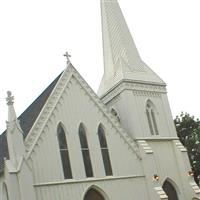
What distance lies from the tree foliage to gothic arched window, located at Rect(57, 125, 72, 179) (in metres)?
22.0

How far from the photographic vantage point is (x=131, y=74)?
1297 inches

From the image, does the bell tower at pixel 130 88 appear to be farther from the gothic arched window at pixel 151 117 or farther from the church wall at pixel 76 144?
the church wall at pixel 76 144

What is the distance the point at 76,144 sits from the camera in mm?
27641

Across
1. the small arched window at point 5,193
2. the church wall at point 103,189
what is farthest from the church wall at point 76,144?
the small arched window at point 5,193

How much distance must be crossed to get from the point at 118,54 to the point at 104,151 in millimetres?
8822

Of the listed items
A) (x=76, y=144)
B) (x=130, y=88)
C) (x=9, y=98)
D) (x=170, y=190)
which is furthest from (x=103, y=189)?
(x=130, y=88)

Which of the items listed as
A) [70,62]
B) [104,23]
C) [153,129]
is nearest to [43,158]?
[70,62]

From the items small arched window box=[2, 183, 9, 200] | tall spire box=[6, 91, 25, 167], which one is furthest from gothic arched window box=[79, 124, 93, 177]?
small arched window box=[2, 183, 9, 200]

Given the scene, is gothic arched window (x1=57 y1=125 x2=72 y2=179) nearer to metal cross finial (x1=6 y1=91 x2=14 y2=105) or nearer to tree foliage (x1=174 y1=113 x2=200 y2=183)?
metal cross finial (x1=6 y1=91 x2=14 y2=105)

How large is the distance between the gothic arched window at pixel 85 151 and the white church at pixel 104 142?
2.4 inches

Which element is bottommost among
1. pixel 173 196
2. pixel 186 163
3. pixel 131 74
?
pixel 173 196

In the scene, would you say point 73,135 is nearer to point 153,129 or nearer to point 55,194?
point 55,194

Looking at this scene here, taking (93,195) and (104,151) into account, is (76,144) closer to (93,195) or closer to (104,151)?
(104,151)

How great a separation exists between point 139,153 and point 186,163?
397cm
